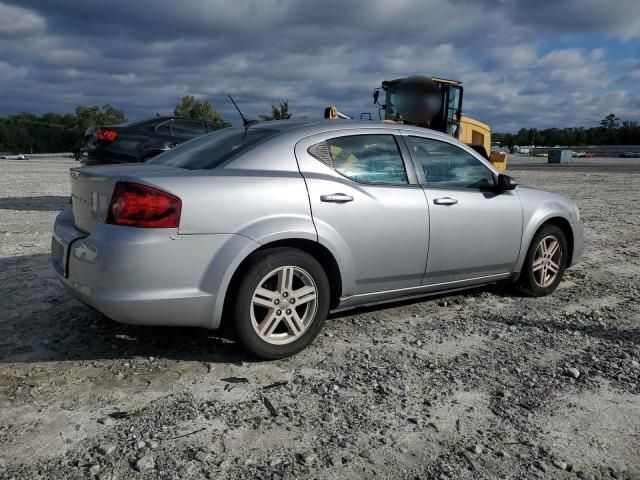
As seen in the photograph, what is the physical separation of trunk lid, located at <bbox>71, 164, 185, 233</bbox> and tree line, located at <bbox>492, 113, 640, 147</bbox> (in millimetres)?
146647

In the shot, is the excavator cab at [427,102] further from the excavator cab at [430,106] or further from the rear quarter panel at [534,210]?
the rear quarter panel at [534,210]

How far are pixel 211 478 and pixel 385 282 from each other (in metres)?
Result: 2.16

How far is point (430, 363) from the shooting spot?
375 cm

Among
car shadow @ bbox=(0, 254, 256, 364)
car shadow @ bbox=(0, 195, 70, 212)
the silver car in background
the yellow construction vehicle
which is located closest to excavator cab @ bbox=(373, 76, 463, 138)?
the yellow construction vehicle

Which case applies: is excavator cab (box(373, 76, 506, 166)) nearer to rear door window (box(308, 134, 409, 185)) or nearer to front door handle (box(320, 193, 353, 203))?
rear door window (box(308, 134, 409, 185))

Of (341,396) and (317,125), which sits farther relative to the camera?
(317,125)

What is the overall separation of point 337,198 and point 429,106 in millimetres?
11680

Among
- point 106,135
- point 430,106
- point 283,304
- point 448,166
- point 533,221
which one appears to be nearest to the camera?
point 283,304

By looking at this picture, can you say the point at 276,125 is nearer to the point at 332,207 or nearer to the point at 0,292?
the point at 332,207

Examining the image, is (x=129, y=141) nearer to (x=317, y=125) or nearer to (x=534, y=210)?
(x=317, y=125)

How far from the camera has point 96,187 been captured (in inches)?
143

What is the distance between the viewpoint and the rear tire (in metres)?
5.26

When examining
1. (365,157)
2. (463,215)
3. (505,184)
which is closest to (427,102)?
(505,184)

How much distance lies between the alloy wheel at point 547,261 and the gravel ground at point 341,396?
0.32 metres
